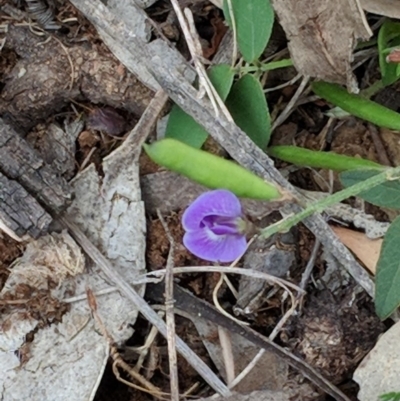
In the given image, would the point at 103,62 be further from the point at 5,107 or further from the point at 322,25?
the point at 322,25

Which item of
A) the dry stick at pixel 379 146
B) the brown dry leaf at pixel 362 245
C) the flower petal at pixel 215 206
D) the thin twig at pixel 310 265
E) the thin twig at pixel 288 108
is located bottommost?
the brown dry leaf at pixel 362 245

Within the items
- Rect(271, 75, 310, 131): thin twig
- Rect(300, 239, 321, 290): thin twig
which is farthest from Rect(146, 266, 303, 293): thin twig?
Rect(271, 75, 310, 131): thin twig

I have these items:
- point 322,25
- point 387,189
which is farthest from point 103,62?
point 387,189

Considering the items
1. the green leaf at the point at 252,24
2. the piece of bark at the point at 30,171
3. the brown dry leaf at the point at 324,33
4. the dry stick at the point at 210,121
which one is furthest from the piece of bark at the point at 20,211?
the brown dry leaf at the point at 324,33

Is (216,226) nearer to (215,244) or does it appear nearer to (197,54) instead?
(215,244)

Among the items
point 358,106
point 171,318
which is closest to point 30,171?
point 171,318

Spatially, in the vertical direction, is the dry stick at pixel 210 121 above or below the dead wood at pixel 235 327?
above

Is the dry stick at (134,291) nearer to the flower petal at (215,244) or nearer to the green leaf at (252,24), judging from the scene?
the green leaf at (252,24)
